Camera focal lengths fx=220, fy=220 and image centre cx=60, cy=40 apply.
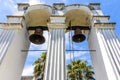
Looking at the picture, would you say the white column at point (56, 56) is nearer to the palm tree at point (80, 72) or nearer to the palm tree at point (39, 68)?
the palm tree at point (39, 68)

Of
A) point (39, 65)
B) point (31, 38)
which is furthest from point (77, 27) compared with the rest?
point (39, 65)

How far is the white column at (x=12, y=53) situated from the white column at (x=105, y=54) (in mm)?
2517

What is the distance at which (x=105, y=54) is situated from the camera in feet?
20.3

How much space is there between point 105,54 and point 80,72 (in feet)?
43.2

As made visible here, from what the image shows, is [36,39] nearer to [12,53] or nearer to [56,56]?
[12,53]

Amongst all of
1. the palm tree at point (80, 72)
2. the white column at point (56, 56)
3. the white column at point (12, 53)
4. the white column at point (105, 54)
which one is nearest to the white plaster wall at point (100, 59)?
the white column at point (105, 54)

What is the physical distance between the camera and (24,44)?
814 centimetres

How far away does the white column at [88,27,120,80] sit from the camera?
5613 mm

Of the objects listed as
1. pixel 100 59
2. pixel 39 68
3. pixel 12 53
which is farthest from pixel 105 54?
pixel 39 68

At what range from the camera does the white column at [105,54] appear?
221 inches

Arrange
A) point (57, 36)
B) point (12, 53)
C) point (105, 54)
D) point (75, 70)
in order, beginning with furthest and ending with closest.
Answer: point (75, 70) → point (57, 36) → point (12, 53) → point (105, 54)

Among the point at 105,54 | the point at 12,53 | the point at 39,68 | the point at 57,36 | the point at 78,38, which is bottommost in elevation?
the point at 105,54

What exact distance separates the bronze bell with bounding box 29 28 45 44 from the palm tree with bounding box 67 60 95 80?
10070 mm

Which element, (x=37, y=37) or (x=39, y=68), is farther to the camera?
(x=39, y=68)
